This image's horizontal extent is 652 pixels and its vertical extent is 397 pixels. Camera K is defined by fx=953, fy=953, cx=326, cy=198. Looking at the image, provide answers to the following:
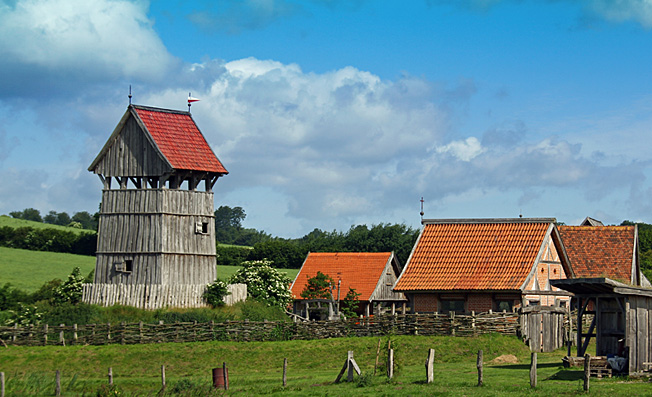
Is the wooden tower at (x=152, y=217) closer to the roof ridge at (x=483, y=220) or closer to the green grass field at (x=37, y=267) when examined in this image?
the roof ridge at (x=483, y=220)

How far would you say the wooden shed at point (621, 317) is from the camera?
1141 inches

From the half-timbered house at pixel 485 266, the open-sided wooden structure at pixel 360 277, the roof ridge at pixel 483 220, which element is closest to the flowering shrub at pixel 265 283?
the open-sided wooden structure at pixel 360 277

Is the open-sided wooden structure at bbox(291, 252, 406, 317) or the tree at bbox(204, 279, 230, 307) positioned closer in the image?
the tree at bbox(204, 279, 230, 307)

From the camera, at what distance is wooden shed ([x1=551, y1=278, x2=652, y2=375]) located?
28969 mm

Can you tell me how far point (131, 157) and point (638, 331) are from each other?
3053 cm

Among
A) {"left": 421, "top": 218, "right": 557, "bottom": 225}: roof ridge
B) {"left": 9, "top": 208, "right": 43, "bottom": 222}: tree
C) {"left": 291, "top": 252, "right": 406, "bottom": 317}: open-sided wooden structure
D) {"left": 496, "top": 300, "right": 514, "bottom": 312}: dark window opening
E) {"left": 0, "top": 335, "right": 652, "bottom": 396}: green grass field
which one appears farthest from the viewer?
{"left": 9, "top": 208, "right": 43, "bottom": 222}: tree

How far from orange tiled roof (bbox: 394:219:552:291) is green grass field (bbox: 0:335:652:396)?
386cm

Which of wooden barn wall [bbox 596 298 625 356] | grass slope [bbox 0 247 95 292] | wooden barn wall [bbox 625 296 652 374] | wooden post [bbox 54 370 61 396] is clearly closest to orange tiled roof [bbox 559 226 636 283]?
wooden barn wall [bbox 596 298 625 356]

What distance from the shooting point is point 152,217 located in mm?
50531

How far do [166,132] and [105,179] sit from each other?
4.20m

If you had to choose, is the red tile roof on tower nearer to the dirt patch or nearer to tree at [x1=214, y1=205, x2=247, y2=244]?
the dirt patch

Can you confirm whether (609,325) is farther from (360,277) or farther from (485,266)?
(360,277)

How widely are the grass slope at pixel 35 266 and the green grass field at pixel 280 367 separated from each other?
24.6m

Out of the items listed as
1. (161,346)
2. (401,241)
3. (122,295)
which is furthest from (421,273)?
(401,241)
